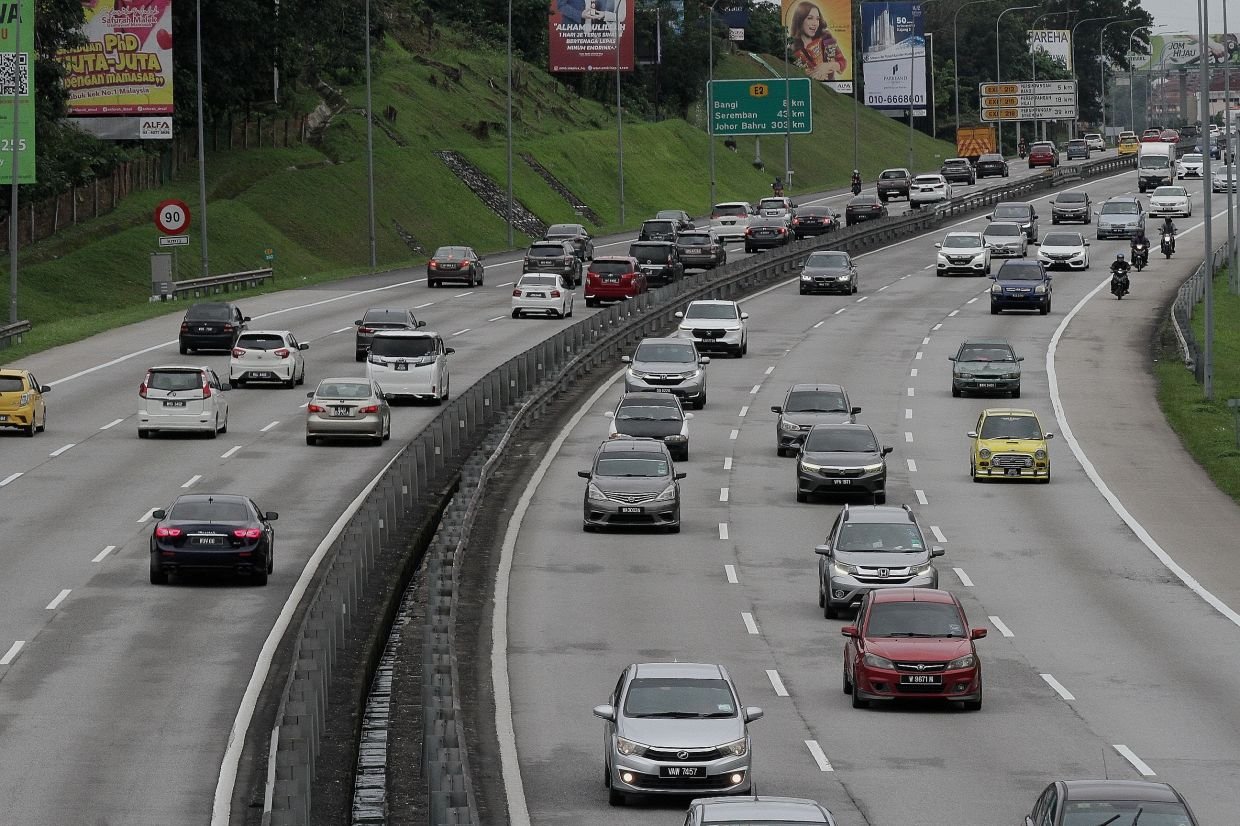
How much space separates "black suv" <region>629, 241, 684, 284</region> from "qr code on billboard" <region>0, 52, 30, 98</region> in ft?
77.0

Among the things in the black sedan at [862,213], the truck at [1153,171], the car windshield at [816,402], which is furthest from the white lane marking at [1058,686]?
the truck at [1153,171]

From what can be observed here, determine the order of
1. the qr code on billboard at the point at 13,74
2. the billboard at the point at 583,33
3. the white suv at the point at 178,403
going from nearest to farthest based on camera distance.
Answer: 1. the white suv at the point at 178,403
2. the qr code on billboard at the point at 13,74
3. the billboard at the point at 583,33

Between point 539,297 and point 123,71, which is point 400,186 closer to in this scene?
point 123,71

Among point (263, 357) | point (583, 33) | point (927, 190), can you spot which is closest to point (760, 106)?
point (583, 33)

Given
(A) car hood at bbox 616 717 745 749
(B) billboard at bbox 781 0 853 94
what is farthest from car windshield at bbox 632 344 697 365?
(B) billboard at bbox 781 0 853 94

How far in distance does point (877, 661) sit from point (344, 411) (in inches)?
888

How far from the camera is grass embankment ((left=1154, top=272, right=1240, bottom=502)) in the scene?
48.0 meters

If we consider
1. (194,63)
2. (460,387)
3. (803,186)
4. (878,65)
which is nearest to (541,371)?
(460,387)

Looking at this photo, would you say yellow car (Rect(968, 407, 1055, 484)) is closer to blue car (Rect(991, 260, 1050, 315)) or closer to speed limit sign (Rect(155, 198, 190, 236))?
blue car (Rect(991, 260, 1050, 315))

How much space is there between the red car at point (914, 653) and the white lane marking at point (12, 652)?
10672mm

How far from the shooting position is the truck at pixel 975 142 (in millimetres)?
163000

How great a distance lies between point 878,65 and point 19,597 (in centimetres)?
15681

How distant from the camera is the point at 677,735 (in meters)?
20.8

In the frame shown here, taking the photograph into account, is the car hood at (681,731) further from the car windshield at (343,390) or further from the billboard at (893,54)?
the billboard at (893,54)
